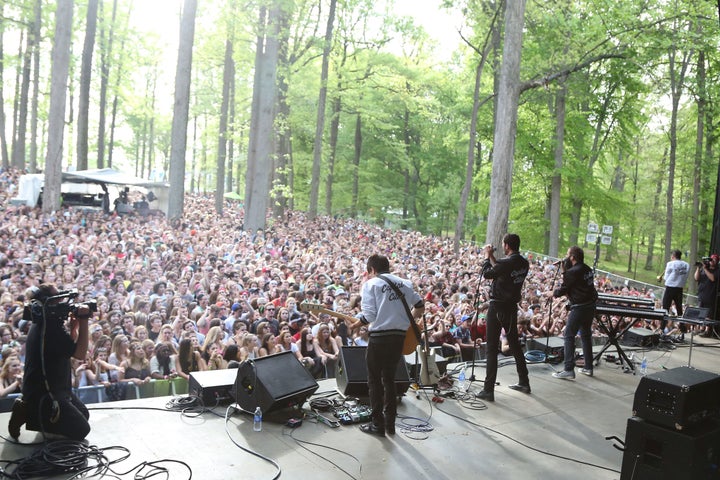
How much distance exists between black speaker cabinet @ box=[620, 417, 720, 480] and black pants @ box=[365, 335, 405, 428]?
5.89 ft

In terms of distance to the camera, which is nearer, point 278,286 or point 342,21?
point 278,286

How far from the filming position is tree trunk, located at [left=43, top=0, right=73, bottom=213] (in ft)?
50.4

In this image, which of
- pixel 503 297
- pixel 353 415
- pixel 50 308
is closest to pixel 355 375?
pixel 353 415

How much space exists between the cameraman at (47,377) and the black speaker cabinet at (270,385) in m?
1.29

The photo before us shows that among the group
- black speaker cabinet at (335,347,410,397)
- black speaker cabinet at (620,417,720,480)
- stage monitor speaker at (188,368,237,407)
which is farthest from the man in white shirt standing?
stage monitor speaker at (188,368,237,407)

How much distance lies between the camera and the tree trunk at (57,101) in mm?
15375

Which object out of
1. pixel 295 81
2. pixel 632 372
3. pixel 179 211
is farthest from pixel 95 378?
pixel 295 81

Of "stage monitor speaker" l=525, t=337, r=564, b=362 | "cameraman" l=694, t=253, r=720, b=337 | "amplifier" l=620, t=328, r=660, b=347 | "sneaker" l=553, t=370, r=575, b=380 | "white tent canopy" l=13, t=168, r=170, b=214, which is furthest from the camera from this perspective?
"white tent canopy" l=13, t=168, r=170, b=214

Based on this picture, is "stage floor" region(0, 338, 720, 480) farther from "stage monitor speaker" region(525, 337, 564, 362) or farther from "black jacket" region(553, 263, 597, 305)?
"stage monitor speaker" region(525, 337, 564, 362)

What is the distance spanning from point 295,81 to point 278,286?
1475 cm

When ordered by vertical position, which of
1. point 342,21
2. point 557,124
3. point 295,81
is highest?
point 342,21

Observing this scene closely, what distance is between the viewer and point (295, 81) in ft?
74.5

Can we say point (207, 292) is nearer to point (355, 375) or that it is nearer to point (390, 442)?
point (355, 375)

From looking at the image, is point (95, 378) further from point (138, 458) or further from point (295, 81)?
point (295, 81)
